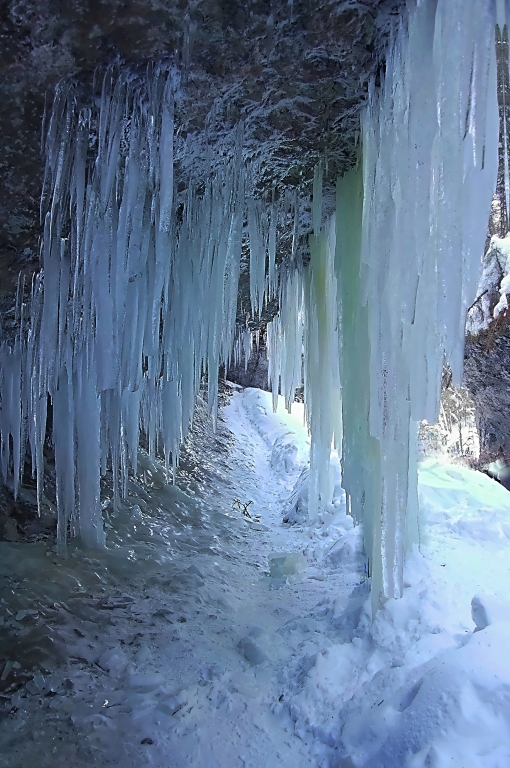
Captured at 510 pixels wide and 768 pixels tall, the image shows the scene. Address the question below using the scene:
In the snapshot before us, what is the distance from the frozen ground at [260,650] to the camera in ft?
9.06

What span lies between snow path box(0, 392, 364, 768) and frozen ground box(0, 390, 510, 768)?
0.05 ft

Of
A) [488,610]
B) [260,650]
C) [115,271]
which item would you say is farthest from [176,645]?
[115,271]

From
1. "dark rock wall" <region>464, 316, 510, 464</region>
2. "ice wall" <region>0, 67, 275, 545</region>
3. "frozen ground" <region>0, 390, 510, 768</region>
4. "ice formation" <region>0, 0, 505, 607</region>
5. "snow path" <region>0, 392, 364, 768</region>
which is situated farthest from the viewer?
"dark rock wall" <region>464, 316, 510, 464</region>

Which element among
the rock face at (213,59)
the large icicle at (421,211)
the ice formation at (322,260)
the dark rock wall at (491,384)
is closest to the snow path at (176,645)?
the ice formation at (322,260)

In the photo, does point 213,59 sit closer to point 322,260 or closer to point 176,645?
point 322,260

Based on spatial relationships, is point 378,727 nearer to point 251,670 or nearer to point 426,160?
point 251,670

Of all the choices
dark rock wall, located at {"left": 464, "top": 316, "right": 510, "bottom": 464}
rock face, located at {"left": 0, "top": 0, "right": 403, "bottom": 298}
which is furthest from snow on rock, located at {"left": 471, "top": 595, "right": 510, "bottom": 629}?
dark rock wall, located at {"left": 464, "top": 316, "right": 510, "bottom": 464}

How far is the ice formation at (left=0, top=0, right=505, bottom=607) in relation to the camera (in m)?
2.44

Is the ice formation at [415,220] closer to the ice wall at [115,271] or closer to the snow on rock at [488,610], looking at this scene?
the snow on rock at [488,610]

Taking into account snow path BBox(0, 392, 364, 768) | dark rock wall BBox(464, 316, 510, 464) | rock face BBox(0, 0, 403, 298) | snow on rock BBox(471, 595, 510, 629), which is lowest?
snow path BBox(0, 392, 364, 768)

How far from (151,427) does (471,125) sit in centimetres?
608

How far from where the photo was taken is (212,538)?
7125 millimetres

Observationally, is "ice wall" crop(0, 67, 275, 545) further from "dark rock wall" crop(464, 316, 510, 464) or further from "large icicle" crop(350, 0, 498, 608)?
"dark rock wall" crop(464, 316, 510, 464)

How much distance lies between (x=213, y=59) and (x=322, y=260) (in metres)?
2.76
